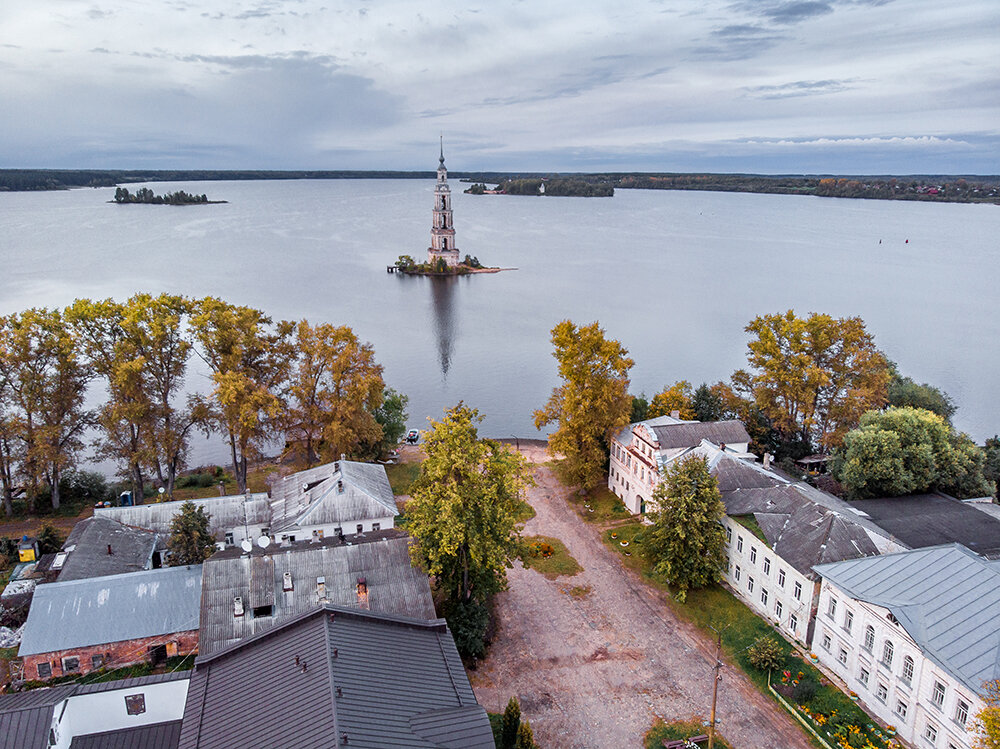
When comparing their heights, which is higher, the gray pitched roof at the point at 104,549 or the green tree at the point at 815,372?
the green tree at the point at 815,372

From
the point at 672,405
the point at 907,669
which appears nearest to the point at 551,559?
the point at 672,405

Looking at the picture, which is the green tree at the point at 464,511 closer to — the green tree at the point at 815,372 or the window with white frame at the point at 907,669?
the window with white frame at the point at 907,669

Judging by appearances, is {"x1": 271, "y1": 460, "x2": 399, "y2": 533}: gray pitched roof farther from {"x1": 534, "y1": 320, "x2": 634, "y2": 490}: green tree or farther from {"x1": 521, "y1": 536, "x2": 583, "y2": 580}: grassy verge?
{"x1": 534, "y1": 320, "x2": 634, "y2": 490}: green tree

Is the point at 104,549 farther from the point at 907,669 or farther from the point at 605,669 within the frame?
the point at 907,669

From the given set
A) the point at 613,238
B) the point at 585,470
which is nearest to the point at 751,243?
the point at 613,238

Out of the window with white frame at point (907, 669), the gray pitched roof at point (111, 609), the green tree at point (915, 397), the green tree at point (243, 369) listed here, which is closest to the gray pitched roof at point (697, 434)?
the window with white frame at point (907, 669)

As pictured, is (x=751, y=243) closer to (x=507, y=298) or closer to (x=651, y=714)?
(x=507, y=298)
